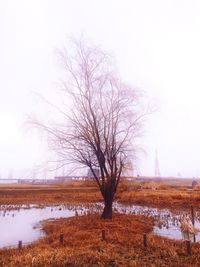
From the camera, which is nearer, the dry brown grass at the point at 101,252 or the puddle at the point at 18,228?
the dry brown grass at the point at 101,252

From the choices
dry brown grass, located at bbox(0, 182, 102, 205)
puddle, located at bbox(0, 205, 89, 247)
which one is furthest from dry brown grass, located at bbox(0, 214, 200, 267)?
dry brown grass, located at bbox(0, 182, 102, 205)

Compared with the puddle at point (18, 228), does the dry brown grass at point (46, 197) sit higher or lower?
higher

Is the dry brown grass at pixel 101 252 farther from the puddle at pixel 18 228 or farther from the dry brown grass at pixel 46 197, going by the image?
the dry brown grass at pixel 46 197

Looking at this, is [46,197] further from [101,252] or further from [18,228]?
[101,252]

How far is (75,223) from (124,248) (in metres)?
7.94

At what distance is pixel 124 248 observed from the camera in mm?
13359

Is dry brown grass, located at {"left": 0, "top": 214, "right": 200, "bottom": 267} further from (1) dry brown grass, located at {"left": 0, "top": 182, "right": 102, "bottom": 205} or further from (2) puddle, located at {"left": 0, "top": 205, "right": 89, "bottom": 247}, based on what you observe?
(1) dry brown grass, located at {"left": 0, "top": 182, "right": 102, "bottom": 205}

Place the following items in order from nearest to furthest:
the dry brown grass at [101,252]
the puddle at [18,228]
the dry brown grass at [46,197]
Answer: the dry brown grass at [101,252]
the puddle at [18,228]
the dry brown grass at [46,197]

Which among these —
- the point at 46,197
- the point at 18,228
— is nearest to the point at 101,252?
the point at 18,228

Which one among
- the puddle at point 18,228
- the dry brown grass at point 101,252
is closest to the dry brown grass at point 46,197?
the puddle at point 18,228

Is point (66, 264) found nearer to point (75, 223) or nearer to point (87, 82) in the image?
point (75, 223)

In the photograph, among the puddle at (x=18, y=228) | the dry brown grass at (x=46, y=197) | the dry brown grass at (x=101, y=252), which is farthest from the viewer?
the dry brown grass at (x=46, y=197)

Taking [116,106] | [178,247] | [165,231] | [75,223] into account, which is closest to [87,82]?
[116,106]

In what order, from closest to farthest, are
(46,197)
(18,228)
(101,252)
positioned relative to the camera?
(101,252) → (18,228) → (46,197)
